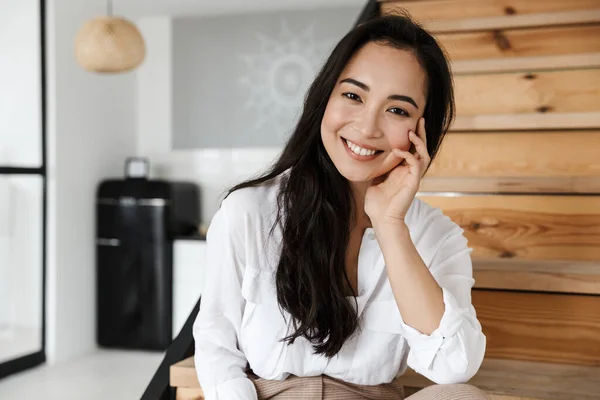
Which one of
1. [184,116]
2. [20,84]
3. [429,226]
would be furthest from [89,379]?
[429,226]

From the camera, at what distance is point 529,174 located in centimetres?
229

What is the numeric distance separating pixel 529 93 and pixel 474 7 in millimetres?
596

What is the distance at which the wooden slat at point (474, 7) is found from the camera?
8.98ft

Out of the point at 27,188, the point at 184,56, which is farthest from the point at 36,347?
the point at 184,56

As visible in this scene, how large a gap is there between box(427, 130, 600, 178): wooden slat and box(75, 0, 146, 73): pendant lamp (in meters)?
2.46

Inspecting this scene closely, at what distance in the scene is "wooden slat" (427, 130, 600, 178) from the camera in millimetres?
2248

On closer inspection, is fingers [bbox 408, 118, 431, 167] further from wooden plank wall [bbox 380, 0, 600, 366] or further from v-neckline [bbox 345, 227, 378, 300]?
wooden plank wall [bbox 380, 0, 600, 366]

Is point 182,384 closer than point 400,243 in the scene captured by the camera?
No

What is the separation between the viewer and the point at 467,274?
158 cm

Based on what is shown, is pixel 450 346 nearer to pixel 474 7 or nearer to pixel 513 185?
pixel 513 185

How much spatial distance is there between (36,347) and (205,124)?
2.13m

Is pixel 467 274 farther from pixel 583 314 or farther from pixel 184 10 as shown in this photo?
pixel 184 10

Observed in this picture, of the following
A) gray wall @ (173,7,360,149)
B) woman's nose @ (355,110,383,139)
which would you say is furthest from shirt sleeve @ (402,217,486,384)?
gray wall @ (173,7,360,149)

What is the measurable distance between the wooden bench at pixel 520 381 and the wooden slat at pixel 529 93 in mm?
923
